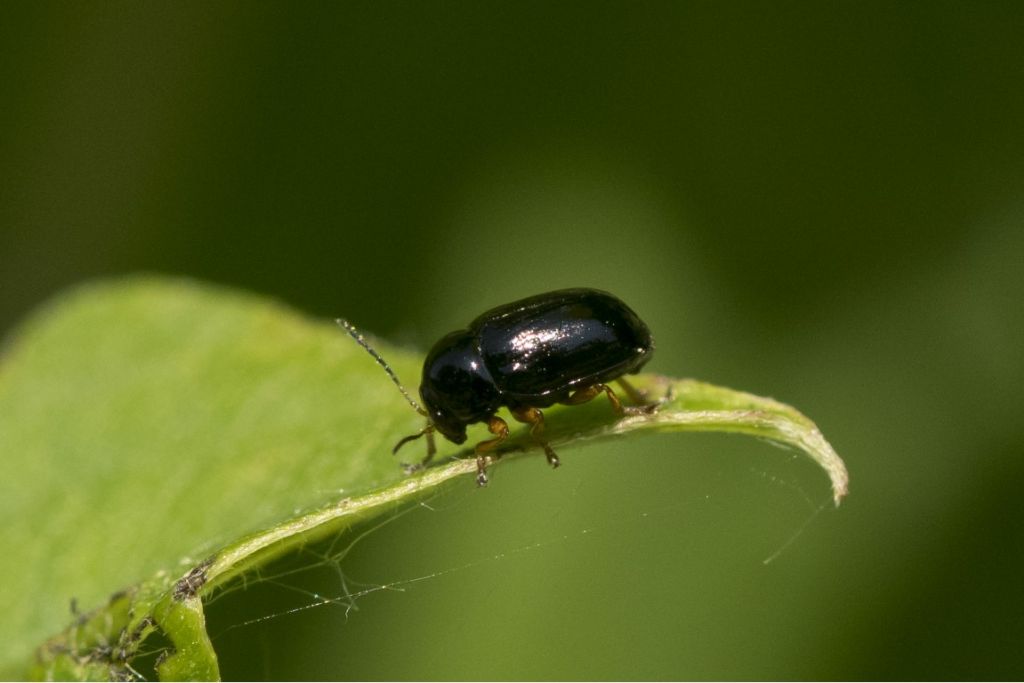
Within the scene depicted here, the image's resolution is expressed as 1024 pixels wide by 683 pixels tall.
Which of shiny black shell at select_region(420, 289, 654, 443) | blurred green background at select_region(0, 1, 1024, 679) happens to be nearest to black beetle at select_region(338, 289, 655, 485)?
shiny black shell at select_region(420, 289, 654, 443)

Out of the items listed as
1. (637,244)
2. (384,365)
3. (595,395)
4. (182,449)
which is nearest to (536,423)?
(595,395)

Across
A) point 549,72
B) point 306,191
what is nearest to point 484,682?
point 306,191

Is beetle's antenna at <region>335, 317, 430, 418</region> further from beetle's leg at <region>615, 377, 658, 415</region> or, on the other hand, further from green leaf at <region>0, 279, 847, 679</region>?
beetle's leg at <region>615, 377, 658, 415</region>

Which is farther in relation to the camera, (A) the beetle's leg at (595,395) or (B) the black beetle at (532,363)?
(B) the black beetle at (532,363)

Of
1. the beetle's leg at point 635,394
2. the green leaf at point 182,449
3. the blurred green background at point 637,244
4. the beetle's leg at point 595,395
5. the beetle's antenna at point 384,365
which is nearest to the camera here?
the green leaf at point 182,449

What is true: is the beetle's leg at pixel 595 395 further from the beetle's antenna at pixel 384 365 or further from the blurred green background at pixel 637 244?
the blurred green background at pixel 637 244

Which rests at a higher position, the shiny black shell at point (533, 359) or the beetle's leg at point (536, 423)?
the shiny black shell at point (533, 359)

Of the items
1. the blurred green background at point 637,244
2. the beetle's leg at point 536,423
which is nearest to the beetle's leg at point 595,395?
the beetle's leg at point 536,423

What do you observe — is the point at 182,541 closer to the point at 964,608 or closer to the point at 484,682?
the point at 484,682
